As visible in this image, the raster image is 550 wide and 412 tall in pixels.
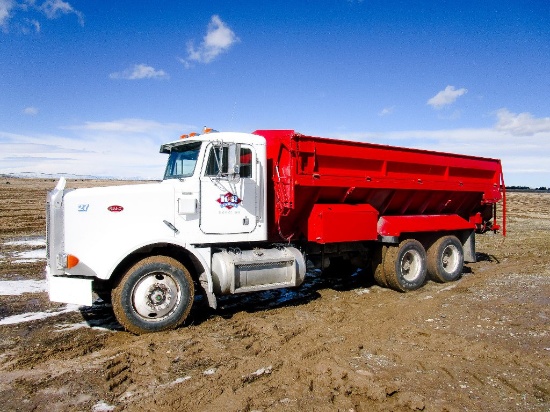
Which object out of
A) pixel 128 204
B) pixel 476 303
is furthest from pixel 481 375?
pixel 128 204

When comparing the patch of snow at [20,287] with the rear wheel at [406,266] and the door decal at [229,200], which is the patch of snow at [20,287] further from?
the rear wheel at [406,266]

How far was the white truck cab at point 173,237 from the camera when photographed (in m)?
6.07

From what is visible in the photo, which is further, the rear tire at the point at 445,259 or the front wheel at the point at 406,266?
the rear tire at the point at 445,259

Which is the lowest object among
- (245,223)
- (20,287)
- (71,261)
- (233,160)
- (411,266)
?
(20,287)

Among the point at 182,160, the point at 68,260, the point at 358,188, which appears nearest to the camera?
the point at 68,260

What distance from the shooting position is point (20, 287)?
29.0 feet

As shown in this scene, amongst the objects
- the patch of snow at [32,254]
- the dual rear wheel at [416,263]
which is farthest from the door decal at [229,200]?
the patch of snow at [32,254]

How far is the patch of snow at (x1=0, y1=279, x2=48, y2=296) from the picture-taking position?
8445mm

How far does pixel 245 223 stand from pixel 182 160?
1434 mm

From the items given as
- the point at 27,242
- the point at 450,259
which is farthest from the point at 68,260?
the point at 27,242

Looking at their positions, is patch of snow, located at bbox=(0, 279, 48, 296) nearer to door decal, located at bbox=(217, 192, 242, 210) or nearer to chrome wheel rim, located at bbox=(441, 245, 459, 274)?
door decal, located at bbox=(217, 192, 242, 210)

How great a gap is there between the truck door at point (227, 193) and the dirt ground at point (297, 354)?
1.51 meters

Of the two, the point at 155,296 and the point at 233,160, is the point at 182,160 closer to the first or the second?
the point at 233,160

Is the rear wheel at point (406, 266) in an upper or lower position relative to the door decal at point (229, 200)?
lower
